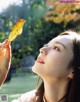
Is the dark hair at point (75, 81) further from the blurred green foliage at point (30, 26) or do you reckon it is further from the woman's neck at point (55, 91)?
the blurred green foliage at point (30, 26)

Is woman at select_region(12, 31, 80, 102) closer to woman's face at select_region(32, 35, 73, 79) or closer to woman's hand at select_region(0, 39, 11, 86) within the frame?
woman's face at select_region(32, 35, 73, 79)

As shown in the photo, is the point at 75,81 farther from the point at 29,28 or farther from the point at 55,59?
the point at 29,28

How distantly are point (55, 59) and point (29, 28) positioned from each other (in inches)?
30.1

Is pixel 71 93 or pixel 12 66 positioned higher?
pixel 71 93

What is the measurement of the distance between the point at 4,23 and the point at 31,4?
20 centimetres

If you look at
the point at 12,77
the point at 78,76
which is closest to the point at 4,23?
the point at 12,77

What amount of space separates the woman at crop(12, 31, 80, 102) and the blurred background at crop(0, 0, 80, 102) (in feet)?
2.11

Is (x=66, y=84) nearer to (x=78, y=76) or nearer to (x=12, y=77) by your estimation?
(x=78, y=76)

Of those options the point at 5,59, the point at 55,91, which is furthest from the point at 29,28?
the point at 55,91

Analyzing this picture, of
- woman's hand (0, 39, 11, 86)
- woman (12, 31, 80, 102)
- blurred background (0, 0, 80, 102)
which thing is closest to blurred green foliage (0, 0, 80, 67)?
blurred background (0, 0, 80, 102)

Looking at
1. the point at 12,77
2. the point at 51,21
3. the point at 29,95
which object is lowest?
the point at 12,77

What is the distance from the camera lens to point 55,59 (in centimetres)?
77

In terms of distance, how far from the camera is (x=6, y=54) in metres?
0.99

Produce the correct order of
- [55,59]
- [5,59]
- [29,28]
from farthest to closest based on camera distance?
[29,28]
[5,59]
[55,59]
